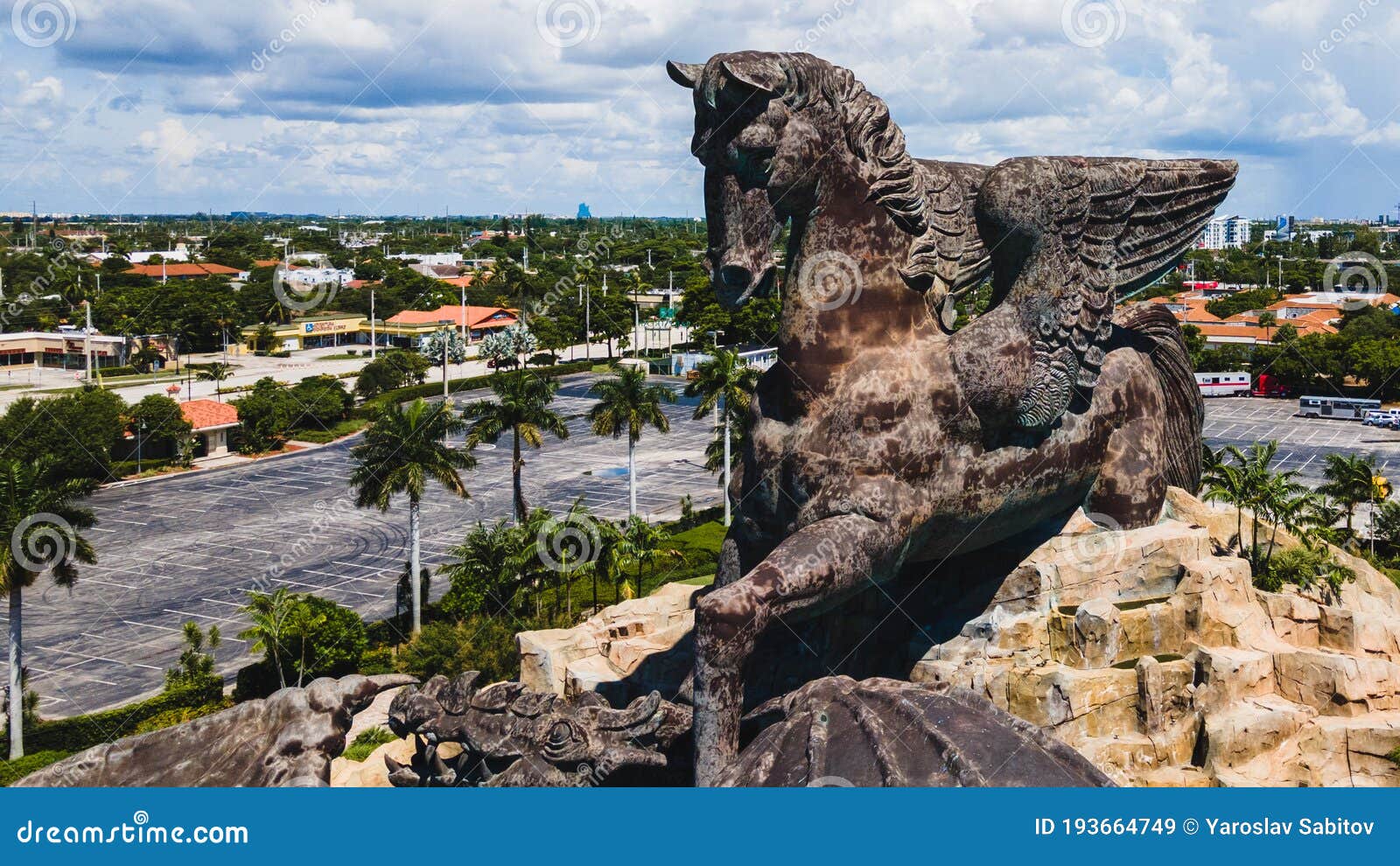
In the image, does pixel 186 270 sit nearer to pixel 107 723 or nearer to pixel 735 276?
pixel 107 723

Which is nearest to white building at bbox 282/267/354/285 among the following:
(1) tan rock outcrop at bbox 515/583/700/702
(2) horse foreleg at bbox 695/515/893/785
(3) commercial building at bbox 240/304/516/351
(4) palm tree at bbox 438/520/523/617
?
(3) commercial building at bbox 240/304/516/351

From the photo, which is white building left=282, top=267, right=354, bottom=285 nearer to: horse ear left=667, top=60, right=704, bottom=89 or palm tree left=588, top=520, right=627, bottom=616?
palm tree left=588, top=520, right=627, bottom=616

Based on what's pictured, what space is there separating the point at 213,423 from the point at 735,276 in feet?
164

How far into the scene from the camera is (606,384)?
1570 inches

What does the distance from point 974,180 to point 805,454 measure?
321 centimetres

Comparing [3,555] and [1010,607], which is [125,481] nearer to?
[3,555]

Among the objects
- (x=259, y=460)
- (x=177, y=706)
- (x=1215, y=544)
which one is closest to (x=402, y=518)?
(x=259, y=460)

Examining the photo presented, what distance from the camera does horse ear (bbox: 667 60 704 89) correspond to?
11258 mm

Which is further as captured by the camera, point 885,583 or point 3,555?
point 3,555

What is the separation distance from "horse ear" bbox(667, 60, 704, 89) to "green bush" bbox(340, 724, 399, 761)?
12.8m

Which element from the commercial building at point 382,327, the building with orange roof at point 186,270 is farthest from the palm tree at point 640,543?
the building with orange roof at point 186,270

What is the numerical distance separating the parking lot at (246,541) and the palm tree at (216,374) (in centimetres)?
1570

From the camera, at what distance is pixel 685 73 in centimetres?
1128

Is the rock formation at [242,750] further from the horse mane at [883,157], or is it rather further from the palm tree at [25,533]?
the palm tree at [25,533]
